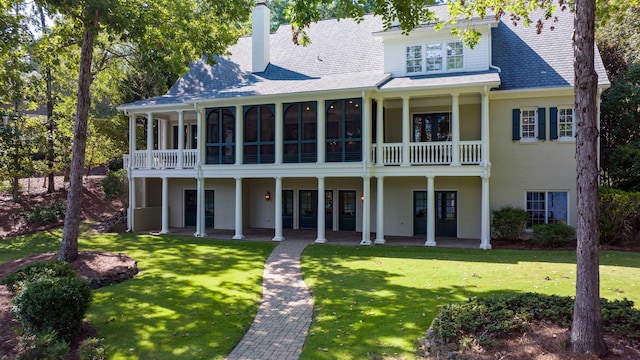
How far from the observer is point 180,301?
9.10m

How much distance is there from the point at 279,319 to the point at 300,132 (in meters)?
10.7

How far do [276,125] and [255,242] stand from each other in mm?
5090

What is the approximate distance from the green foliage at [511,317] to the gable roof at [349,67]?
32.7 feet

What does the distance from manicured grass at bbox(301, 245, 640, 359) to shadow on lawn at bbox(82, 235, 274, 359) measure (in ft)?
5.17

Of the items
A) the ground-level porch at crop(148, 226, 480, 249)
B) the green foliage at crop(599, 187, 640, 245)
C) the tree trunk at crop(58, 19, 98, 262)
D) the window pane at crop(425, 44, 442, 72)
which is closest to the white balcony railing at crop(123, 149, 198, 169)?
the ground-level porch at crop(148, 226, 480, 249)

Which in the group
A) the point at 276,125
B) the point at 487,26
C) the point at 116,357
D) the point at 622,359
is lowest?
the point at 116,357

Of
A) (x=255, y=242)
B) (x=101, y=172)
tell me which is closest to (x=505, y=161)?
(x=255, y=242)

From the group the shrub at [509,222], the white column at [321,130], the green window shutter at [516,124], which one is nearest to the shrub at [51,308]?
the white column at [321,130]

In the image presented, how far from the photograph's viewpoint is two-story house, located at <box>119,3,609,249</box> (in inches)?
640

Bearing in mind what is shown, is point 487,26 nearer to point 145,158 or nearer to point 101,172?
point 145,158

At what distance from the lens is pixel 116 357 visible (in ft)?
21.1

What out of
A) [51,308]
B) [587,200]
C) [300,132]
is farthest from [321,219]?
[587,200]

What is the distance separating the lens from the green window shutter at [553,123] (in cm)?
1641

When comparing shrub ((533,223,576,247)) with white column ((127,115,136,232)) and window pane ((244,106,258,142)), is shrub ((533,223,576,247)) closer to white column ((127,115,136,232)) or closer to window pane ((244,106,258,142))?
window pane ((244,106,258,142))
